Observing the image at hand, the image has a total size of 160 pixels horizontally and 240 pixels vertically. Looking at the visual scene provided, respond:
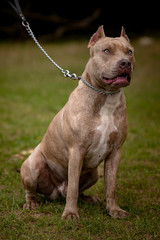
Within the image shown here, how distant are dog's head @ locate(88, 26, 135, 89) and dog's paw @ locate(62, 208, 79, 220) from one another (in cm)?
116

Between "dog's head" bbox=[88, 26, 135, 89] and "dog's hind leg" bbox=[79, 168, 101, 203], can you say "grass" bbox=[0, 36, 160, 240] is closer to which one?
"dog's hind leg" bbox=[79, 168, 101, 203]

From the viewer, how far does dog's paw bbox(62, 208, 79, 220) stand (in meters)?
2.98

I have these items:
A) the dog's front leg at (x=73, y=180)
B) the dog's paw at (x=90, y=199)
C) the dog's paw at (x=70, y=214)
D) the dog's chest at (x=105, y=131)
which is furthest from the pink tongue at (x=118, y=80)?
the dog's paw at (x=90, y=199)

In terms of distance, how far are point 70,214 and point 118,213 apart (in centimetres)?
47

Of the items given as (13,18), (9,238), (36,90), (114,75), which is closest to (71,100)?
(114,75)

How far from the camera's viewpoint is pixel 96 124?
298 cm

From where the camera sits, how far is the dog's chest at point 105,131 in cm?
299

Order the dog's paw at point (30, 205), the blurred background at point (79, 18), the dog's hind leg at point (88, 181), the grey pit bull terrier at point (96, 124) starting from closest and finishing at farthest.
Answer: the grey pit bull terrier at point (96, 124)
the dog's paw at point (30, 205)
the dog's hind leg at point (88, 181)
the blurred background at point (79, 18)

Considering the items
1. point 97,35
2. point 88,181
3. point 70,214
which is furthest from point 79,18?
point 70,214

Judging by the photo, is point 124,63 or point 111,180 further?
point 111,180

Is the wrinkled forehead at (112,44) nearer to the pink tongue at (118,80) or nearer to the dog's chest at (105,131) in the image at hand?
the pink tongue at (118,80)

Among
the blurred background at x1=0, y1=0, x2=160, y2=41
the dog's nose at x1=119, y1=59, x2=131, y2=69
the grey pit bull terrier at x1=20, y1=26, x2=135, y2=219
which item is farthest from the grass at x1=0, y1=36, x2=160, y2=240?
the blurred background at x1=0, y1=0, x2=160, y2=41

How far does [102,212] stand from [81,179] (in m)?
0.42

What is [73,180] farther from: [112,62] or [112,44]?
[112,44]
